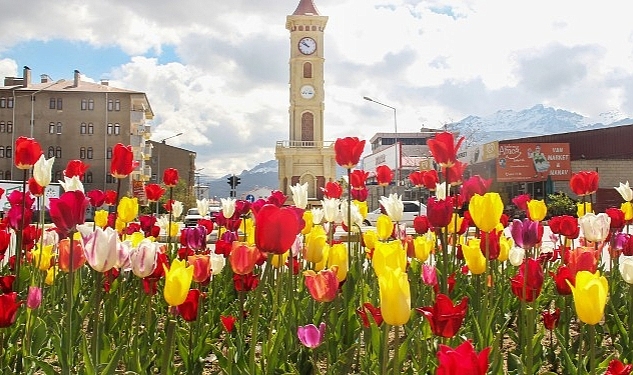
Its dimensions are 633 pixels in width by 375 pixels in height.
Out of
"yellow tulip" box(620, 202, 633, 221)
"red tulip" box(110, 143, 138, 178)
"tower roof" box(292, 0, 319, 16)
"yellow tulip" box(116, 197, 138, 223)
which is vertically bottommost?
"yellow tulip" box(620, 202, 633, 221)

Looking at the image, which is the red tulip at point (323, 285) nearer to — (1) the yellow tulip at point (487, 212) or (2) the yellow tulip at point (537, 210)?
(1) the yellow tulip at point (487, 212)

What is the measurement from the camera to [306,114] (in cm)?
7100

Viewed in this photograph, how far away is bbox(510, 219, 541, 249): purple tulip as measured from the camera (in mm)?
2818

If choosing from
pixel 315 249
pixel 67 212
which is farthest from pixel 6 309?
pixel 315 249

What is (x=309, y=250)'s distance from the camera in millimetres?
3174

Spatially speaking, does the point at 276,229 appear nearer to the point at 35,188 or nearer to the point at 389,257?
the point at 389,257

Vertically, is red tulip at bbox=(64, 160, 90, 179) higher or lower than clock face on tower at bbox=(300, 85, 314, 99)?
lower

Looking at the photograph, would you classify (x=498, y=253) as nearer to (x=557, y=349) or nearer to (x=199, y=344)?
(x=557, y=349)

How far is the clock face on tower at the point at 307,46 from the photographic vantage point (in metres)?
72.7

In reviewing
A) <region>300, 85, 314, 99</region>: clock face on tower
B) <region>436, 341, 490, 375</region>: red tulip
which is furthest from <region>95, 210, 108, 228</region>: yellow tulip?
<region>300, 85, 314, 99</region>: clock face on tower

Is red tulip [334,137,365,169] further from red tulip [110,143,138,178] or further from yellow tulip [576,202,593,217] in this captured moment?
yellow tulip [576,202,593,217]

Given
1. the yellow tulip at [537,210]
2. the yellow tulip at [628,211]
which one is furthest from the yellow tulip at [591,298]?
the yellow tulip at [628,211]

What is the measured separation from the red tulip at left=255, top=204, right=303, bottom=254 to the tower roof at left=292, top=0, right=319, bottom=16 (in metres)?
75.4

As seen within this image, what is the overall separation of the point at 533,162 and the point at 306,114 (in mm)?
33694
